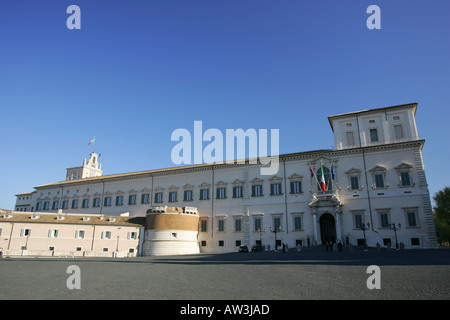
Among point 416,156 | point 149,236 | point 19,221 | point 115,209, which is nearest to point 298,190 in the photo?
point 416,156

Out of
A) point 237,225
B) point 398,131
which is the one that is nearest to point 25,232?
point 237,225

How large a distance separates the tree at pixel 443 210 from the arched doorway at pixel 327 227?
1014 inches

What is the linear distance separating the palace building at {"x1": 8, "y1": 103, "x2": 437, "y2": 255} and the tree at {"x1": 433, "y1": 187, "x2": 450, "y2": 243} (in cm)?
2124

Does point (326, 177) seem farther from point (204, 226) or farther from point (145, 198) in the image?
point (145, 198)

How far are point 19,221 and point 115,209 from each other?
14.0 m

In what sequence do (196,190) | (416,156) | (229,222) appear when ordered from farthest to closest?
1. (196,190)
2. (229,222)
3. (416,156)

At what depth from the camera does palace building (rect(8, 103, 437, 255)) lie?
1296 inches

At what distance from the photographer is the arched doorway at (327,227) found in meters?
35.7

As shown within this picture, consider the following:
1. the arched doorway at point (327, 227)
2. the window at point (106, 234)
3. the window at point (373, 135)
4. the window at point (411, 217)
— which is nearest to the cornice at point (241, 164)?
the window at point (373, 135)

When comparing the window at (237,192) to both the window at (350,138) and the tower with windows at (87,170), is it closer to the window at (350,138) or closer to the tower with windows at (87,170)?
the window at (350,138)

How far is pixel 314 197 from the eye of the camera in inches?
1398
